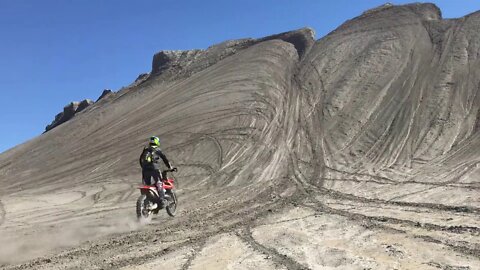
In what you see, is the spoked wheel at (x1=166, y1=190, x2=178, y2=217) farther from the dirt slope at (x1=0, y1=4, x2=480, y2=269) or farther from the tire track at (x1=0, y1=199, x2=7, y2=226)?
the tire track at (x1=0, y1=199, x2=7, y2=226)

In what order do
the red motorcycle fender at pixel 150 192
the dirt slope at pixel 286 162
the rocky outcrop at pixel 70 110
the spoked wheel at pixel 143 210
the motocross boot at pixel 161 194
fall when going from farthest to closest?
the rocky outcrop at pixel 70 110, the motocross boot at pixel 161 194, the red motorcycle fender at pixel 150 192, the spoked wheel at pixel 143 210, the dirt slope at pixel 286 162

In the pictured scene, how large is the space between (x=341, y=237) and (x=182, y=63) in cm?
3713

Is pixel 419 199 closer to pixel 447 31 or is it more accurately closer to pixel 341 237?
pixel 341 237

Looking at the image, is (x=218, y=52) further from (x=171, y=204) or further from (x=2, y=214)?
(x=171, y=204)

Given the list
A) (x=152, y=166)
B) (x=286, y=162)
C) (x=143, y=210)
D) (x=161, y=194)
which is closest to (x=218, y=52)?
(x=286, y=162)

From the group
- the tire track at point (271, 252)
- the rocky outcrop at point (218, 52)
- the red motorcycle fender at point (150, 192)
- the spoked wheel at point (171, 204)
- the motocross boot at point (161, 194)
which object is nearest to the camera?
the tire track at point (271, 252)

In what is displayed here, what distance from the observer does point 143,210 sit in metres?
10.7

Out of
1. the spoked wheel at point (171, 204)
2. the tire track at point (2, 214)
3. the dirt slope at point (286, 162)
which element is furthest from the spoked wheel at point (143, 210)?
the tire track at point (2, 214)

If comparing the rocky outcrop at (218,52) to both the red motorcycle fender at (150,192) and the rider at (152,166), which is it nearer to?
the rider at (152,166)

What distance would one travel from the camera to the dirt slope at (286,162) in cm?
780

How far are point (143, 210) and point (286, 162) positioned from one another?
10500 mm

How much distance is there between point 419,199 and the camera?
12.3 m

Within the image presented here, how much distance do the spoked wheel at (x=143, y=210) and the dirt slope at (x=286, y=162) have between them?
0.27 metres

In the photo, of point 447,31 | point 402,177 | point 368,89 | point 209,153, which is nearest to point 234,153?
point 209,153
